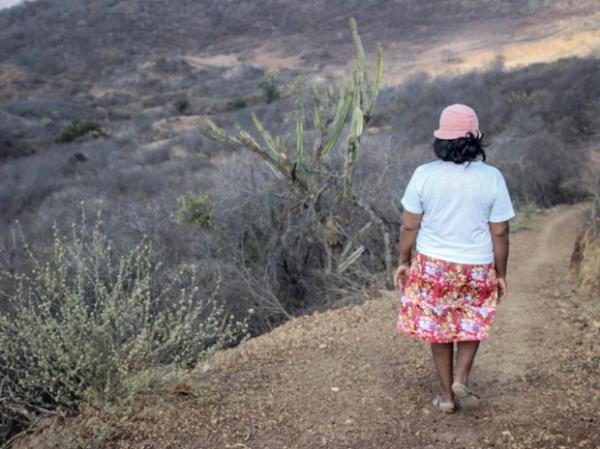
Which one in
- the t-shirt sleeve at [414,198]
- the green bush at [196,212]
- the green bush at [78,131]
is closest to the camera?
the t-shirt sleeve at [414,198]

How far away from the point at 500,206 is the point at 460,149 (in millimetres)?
331

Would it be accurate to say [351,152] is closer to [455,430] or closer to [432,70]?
[455,430]

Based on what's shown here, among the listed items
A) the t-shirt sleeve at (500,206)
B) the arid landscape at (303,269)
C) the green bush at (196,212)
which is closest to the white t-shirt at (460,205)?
the t-shirt sleeve at (500,206)

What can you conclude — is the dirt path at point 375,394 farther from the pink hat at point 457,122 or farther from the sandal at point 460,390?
the pink hat at point 457,122

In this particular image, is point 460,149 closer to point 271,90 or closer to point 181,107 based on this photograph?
point 271,90

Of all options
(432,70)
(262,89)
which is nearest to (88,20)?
(262,89)

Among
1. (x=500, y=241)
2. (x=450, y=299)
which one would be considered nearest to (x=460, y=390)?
(x=450, y=299)

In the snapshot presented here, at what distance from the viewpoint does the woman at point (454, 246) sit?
3324mm

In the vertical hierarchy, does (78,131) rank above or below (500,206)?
below

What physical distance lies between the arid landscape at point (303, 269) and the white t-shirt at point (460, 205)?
2.98 ft

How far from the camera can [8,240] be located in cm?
1191

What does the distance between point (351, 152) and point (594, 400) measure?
4.60 m

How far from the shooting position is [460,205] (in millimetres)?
3330

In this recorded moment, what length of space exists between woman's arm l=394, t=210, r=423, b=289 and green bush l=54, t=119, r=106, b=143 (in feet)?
89.1
